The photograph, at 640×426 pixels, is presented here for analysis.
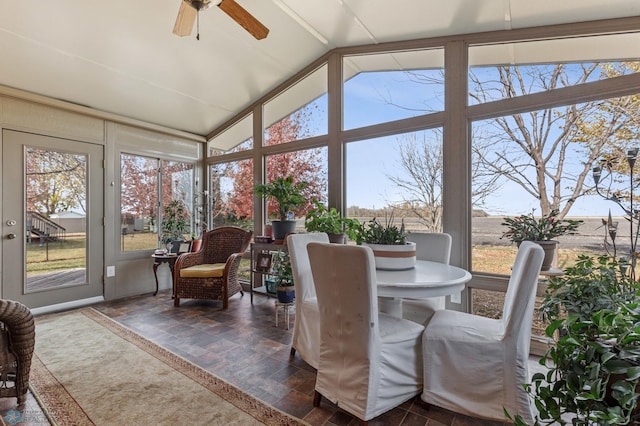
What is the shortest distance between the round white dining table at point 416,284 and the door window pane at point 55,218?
3873 millimetres

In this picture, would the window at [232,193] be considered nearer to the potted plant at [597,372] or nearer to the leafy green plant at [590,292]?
the leafy green plant at [590,292]

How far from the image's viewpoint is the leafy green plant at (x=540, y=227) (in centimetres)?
246

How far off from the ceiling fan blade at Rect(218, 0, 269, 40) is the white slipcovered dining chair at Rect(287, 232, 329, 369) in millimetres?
1670

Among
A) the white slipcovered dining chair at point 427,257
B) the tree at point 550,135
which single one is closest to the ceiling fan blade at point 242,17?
the tree at point 550,135

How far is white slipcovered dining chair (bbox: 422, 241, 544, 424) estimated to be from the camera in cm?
162

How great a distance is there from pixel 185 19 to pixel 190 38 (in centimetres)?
101

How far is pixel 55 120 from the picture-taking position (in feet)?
11.9

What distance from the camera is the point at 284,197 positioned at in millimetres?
3748

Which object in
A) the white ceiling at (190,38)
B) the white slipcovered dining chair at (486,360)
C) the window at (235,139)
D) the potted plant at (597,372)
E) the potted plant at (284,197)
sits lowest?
the white slipcovered dining chair at (486,360)

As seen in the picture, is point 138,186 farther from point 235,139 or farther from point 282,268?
point 282,268

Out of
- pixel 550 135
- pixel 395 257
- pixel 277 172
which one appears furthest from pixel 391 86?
pixel 395 257

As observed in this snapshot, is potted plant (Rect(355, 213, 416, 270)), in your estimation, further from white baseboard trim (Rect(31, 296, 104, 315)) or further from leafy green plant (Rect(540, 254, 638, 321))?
white baseboard trim (Rect(31, 296, 104, 315))

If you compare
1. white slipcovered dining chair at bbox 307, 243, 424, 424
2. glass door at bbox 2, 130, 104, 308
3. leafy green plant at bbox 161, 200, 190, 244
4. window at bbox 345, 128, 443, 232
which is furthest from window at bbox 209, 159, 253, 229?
white slipcovered dining chair at bbox 307, 243, 424, 424

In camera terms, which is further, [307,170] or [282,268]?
[307,170]
